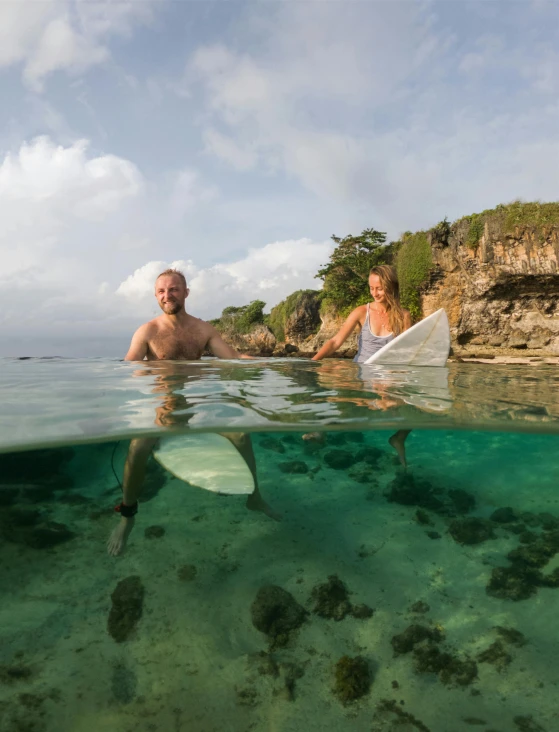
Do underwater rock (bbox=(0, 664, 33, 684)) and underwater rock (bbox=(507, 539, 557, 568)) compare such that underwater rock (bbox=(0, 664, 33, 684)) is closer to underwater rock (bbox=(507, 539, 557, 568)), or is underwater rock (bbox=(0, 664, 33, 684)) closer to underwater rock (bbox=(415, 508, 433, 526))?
underwater rock (bbox=(415, 508, 433, 526))

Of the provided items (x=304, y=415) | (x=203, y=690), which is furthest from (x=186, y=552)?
(x=304, y=415)

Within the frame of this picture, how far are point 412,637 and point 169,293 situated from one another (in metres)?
5.08

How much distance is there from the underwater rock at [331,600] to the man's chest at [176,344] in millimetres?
4078

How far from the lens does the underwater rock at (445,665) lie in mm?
3234

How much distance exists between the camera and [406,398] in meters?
4.55

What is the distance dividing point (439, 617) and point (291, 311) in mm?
35834

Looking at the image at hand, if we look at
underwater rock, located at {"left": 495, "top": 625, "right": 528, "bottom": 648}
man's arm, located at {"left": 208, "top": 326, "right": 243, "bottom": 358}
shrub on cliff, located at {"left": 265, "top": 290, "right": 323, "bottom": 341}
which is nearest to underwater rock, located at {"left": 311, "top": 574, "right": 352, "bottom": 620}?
underwater rock, located at {"left": 495, "top": 625, "right": 528, "bottom": 648}

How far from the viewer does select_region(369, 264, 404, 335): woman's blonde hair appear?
6.50 meters

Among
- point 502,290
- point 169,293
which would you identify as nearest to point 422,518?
point 169,293

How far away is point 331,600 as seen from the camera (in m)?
3.92

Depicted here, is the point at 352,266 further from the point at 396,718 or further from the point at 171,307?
the point at 396,718

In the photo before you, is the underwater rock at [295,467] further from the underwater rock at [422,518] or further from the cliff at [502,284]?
the cliff at [502,284]

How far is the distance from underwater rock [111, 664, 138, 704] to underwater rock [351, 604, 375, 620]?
1.83 meters

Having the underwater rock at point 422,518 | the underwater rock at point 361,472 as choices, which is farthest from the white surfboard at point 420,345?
the underwater rock at point 422,518
